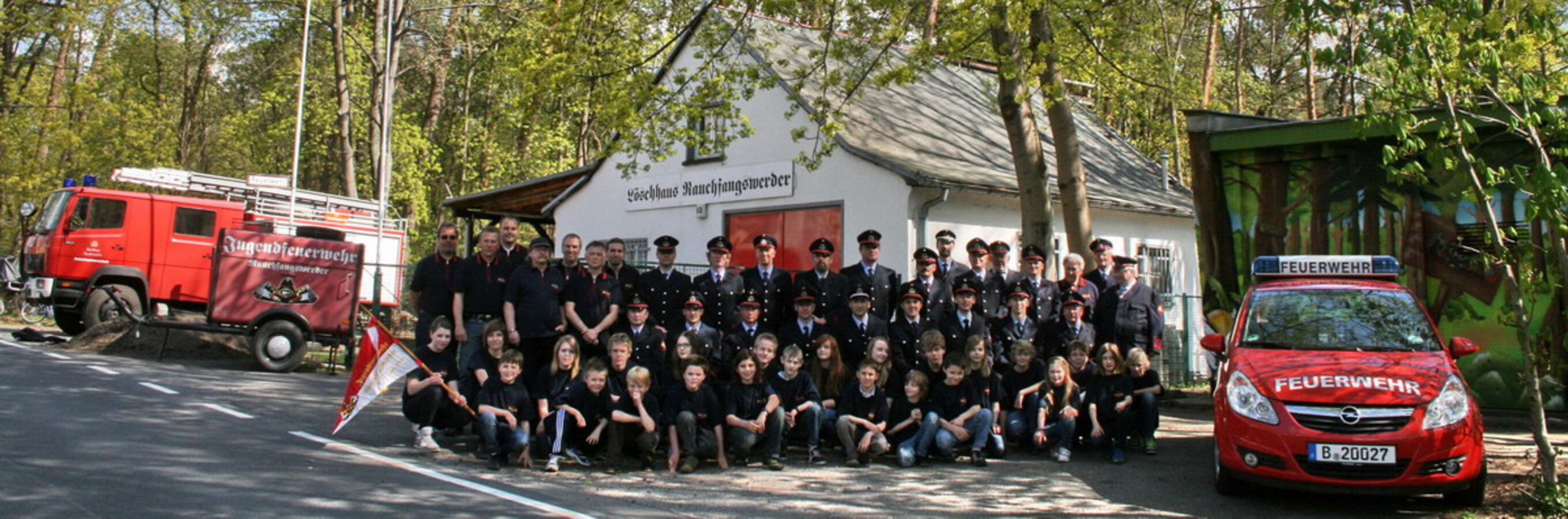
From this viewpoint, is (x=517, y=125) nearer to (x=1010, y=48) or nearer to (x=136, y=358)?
(x=136, y=358)

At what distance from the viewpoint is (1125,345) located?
10906 millimetres

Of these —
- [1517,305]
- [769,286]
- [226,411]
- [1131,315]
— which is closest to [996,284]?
[1131,315]

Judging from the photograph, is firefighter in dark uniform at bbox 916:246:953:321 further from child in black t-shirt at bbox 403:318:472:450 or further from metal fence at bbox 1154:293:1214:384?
metal fence at bbox 1154:293:1214:384

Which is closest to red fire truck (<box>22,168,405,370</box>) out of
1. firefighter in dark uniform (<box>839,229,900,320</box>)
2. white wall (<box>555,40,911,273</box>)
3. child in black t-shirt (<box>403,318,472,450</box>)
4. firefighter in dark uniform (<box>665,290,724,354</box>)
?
white wall (<box>555,40,911,273</box>)

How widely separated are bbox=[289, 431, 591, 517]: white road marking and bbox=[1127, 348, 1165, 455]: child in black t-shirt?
16.4ft

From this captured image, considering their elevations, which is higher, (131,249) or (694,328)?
(131,249)

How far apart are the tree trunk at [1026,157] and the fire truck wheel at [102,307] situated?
13499 mm

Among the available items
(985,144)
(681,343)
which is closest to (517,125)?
(985,144)

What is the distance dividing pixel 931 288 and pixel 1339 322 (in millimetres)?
3446

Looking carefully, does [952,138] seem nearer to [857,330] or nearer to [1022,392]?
[857,330]

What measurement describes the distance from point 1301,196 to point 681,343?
236 inches

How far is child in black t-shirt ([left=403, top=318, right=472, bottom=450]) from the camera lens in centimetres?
952

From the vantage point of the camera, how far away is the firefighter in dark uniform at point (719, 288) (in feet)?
35.3

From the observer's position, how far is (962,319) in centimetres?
1076
